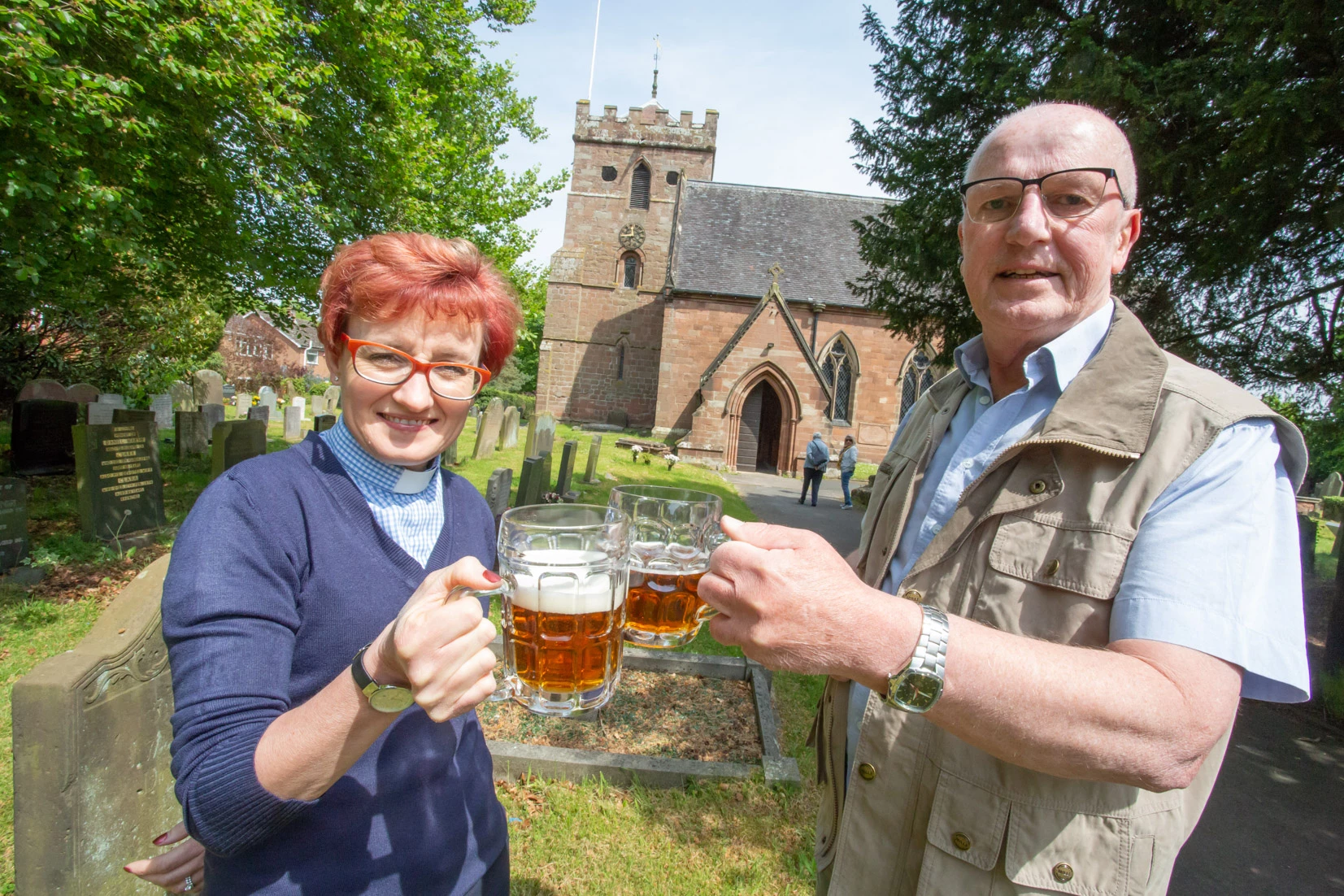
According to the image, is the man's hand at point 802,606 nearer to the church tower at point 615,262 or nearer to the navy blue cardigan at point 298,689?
the navy blue cardigan at point 298,689

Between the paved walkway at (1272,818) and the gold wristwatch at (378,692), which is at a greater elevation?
the gold wristwatch at (378,692)

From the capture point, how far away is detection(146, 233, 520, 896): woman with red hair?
118 cm

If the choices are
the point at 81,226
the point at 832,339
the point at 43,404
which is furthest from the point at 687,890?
the point at 832,339

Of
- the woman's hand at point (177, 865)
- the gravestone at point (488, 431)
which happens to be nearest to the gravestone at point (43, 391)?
the gravestone at point (488, 431)

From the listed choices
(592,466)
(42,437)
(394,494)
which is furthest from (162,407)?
(394,494)

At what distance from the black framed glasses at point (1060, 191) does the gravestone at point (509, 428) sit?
15.5 meters

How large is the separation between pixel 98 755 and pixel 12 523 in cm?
603

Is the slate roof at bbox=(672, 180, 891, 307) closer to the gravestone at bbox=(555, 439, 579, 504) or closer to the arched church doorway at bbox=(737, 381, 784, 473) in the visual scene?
the arched church doorway at bbox=(737, 381, 784, 473)

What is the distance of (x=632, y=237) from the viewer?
33.1 meters

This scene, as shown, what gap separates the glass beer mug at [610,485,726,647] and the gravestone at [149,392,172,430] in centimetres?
1595

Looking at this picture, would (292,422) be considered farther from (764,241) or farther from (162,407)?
(764,241)

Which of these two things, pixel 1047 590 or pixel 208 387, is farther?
pixel 208 387

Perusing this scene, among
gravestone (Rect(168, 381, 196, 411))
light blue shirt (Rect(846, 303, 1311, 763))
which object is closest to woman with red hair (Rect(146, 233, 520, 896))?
light blue shirt (Rect(846, 303, 1311, 763))

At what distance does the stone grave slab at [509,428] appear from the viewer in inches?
661
